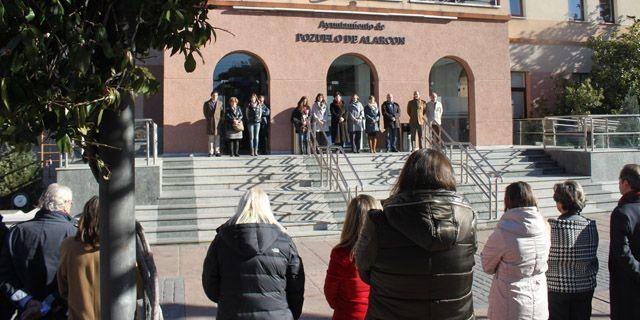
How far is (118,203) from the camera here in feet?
8.48

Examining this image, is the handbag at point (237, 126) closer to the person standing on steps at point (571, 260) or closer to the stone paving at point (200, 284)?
the stone paving at point (200, 284)

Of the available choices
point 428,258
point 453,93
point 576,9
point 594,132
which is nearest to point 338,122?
point 453,93

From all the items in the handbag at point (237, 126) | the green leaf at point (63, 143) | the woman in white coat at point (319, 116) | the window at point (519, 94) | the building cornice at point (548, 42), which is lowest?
the green leaf at point (63, 143)

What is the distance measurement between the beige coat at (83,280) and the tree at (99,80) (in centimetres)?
131

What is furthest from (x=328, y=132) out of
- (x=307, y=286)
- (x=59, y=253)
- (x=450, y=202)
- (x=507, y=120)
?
(x=450, y=202)

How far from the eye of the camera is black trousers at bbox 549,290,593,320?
176 inches

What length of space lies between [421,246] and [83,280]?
235cm

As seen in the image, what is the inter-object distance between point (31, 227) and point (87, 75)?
2.41m

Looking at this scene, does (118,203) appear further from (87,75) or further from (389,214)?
(389,214)

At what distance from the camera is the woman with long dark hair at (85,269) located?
151 inches

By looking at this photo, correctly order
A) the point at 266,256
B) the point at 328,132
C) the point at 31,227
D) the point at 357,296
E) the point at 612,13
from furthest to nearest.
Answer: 1. the point at 612,13
2. the point at 328,132
3. the point at 31,227
4. the point at 357,296
5. the point at 266,256

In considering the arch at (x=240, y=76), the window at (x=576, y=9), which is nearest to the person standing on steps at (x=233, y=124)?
the arch at (x=240, y=76)

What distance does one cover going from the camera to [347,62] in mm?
18766

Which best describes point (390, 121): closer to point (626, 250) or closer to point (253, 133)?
point (253, 133)
